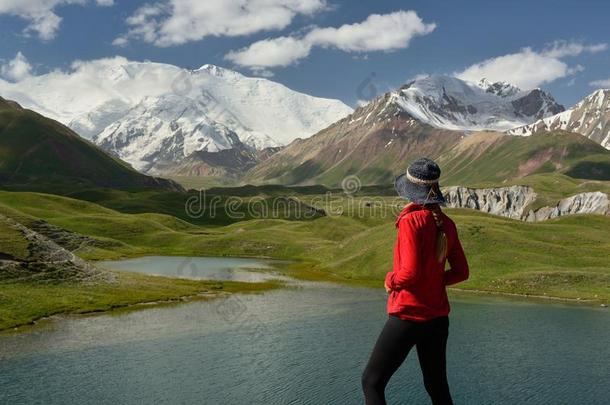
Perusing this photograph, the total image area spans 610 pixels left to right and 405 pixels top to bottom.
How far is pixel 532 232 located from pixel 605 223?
90.2 ft

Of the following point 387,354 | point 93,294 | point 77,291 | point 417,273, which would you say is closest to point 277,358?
point 387,354

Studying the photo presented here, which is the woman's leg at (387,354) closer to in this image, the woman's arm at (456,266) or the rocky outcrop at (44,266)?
the woman's arm at (456,266)

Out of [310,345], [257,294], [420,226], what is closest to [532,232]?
[257,294]

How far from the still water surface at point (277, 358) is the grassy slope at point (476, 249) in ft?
67.5

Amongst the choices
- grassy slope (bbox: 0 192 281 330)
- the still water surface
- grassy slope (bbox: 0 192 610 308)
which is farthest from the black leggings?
grassy slope (bbox: 0 192 610 308)

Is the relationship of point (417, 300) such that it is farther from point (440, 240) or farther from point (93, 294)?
point (93, 294)

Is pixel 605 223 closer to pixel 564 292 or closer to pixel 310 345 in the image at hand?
pixel 564 292

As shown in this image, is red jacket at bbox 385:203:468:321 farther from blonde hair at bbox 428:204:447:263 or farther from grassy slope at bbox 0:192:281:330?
grassy slope at bbox 0:192:281:330

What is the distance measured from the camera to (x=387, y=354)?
546 inches

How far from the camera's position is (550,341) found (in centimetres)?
5319

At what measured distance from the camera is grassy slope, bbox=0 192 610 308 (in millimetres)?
90000

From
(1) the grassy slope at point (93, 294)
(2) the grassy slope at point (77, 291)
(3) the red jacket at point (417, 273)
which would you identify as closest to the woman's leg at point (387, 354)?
(3) the red jacket at point (417, 273)

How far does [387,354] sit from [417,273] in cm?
217

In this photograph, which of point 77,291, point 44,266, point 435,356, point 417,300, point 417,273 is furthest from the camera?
point 44,266
